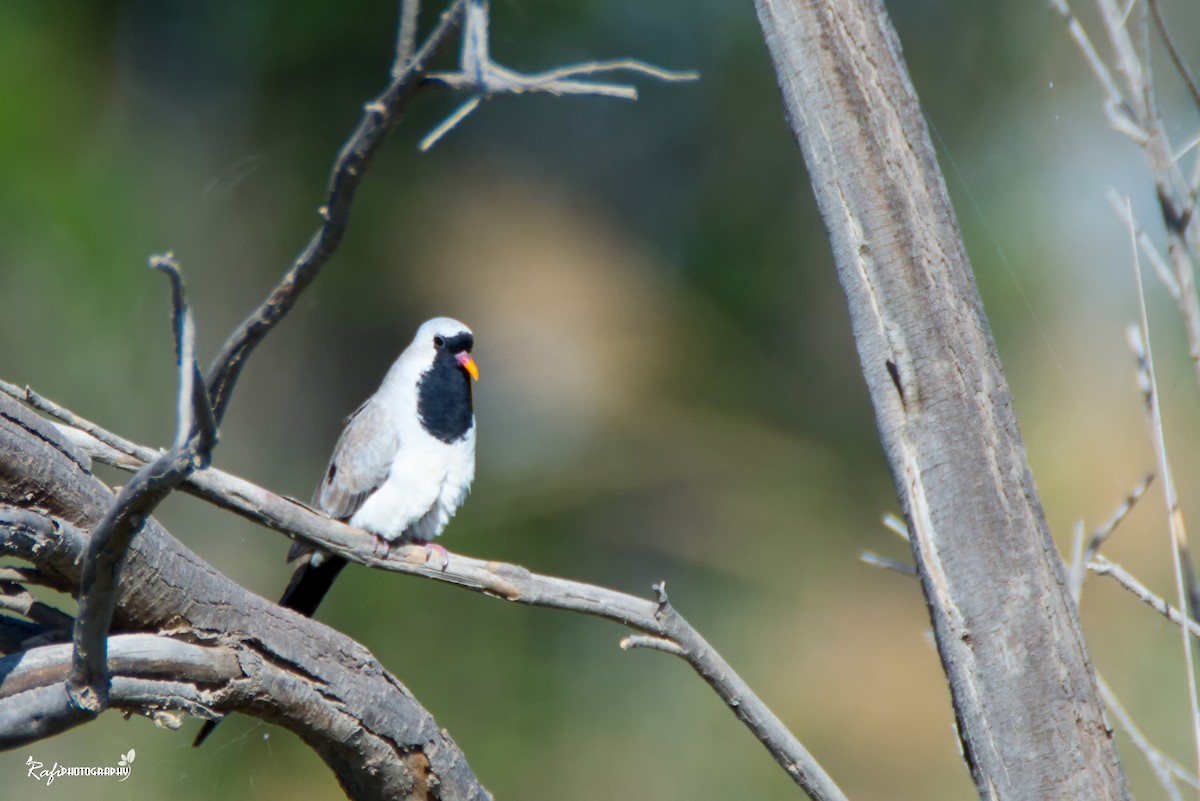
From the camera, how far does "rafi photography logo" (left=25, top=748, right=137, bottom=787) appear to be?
4020 millimetres

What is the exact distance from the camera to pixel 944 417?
1.71 m

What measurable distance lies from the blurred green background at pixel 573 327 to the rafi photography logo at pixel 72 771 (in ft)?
0.36

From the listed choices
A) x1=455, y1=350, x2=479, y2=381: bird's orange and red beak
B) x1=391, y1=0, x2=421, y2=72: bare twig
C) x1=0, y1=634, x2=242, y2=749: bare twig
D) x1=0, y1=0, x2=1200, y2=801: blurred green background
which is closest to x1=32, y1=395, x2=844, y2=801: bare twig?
x1=0, y1=634, x2=242, y2=749: bare twig

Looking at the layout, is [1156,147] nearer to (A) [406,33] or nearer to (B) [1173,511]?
(B) [1173,511]

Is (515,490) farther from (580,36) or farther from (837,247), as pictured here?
(837,247)

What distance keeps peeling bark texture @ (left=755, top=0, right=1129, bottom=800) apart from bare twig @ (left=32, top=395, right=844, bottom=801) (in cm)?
31

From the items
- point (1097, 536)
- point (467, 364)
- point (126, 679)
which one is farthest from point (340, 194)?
point (467, 364)

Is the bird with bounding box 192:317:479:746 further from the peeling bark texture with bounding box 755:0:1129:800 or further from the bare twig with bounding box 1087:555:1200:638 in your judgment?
the bare twig with bounding box 1087:555:1200:638

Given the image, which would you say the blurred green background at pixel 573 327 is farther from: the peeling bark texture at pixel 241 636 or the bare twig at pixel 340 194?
the bare twig at pixel 340 194

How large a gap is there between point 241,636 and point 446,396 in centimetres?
134

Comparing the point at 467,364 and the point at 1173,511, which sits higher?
the point at 467,364

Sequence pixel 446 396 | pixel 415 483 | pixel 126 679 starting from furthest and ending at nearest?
pixel 446 396, pixel 415 483, pixel 126 679

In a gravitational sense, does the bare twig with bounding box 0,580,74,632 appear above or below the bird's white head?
below

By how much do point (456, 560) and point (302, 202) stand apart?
3871 mm
